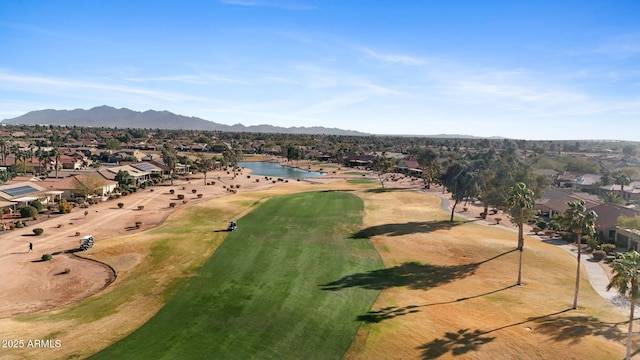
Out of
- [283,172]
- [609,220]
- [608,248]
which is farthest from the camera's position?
[283,172]

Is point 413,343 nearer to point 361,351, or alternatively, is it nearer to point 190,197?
point 361,351

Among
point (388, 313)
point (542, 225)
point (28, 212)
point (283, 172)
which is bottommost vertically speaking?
point (388, 313)

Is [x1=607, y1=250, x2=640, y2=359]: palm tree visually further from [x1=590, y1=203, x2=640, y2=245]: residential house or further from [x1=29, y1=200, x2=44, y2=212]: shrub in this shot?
[x1=29, y1=200, x2=44, y2=212]: shrub

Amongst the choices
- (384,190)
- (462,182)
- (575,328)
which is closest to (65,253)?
(575,328)

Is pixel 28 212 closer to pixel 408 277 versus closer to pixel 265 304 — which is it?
pixel 265 304

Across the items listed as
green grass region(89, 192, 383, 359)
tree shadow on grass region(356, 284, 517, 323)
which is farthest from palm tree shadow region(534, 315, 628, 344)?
green grass region(89, 192, 383, 359)

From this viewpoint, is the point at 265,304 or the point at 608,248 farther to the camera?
the point at 608,248
